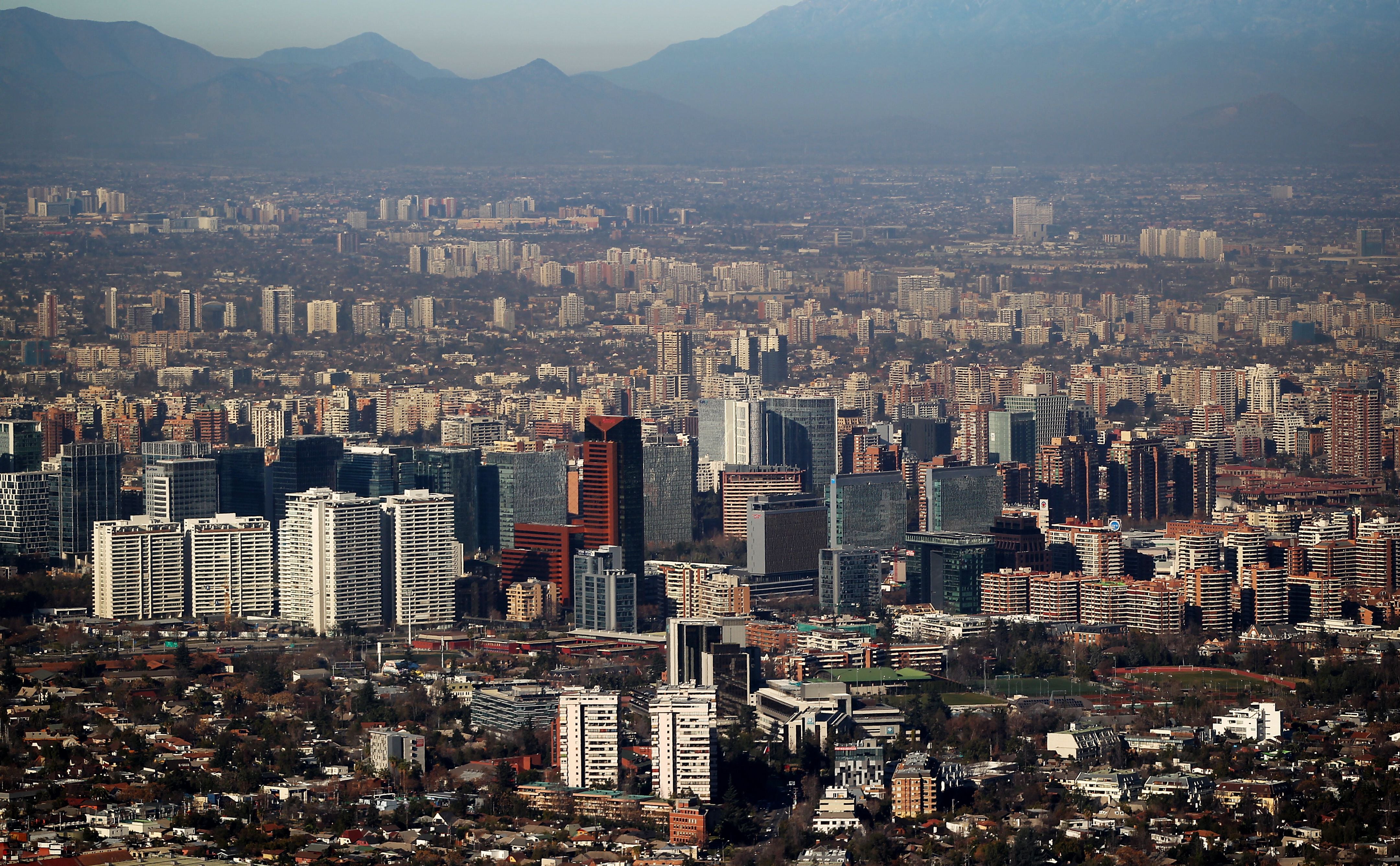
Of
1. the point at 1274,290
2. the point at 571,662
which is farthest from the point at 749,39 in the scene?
the point at 571,662

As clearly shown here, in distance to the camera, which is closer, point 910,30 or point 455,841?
point 455,841

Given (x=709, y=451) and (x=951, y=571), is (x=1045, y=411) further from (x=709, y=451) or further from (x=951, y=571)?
(x=951, y=571)

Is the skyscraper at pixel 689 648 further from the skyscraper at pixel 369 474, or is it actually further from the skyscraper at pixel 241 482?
the skyscraper at pixel 369 474

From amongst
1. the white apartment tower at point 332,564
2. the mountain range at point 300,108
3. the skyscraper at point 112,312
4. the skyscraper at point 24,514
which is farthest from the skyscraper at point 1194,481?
the mountain range at point 300,108

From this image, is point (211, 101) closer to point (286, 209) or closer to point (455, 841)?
point (286, 209)

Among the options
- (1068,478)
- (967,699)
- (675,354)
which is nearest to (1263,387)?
(1068,478)
